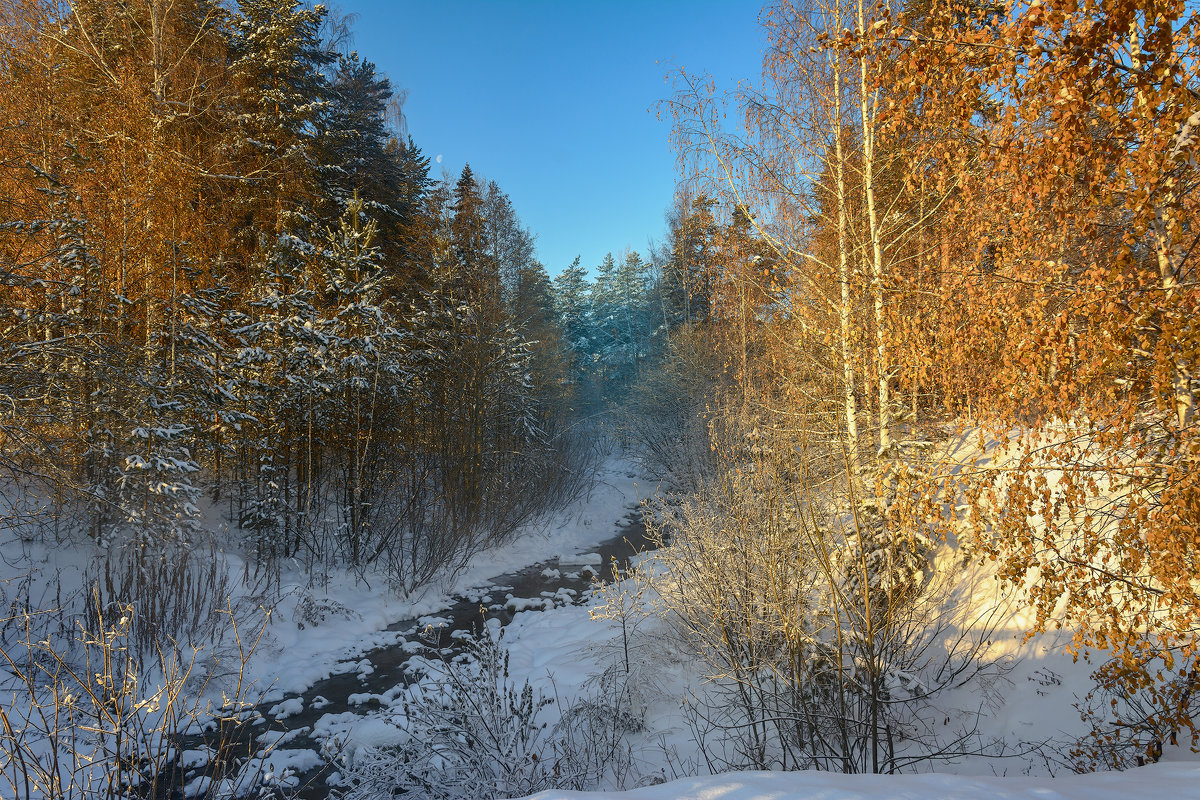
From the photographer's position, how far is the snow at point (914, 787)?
7.76ft

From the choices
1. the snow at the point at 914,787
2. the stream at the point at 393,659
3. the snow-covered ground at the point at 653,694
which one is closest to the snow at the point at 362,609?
the snow-covered ground at the point at 653,694

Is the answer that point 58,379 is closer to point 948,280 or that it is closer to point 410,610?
point 410,610

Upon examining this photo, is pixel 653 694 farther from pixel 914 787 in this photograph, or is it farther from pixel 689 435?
pixel 689 435

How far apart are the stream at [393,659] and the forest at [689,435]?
0.69 feet

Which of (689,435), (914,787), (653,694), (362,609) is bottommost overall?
(653,694)

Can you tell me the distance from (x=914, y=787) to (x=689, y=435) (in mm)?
13040

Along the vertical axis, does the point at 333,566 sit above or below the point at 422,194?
below

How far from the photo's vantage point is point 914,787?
2.52 metres

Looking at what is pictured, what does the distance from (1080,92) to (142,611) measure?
29.0 ft

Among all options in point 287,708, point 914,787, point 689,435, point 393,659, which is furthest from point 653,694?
point 689,435

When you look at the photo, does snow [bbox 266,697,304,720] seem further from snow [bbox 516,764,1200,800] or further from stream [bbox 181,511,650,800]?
snow [bbox 516,764,1200,800]

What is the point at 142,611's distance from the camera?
20.1 feet

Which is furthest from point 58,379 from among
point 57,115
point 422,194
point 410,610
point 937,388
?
point 422,194

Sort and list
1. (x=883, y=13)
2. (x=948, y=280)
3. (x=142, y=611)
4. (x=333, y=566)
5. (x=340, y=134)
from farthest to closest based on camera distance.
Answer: (x=340, y=134) < (x=333, y=566) < (x=142, y=611) < (x=948, y=280) < (x=883, y=13)
